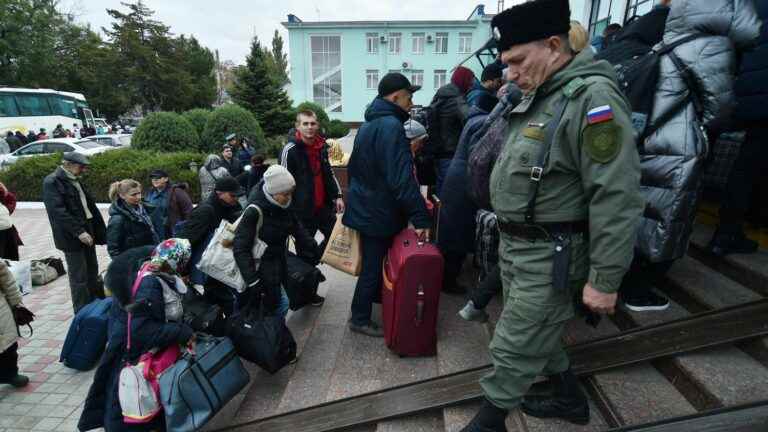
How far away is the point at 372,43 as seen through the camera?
1162 inches

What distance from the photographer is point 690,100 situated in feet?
7.72

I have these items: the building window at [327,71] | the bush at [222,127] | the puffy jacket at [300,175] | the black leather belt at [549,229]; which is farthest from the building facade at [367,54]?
the black leather belt at [549,229]

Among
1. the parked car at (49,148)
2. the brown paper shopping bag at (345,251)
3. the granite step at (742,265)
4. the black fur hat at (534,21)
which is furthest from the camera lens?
the parked car at (49,148)

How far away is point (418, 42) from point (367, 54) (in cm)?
401

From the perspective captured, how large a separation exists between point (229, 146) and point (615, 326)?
717 centimetres

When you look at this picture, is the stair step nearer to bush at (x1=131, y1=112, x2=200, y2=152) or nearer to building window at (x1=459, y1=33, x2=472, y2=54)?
bush at (x1=131, y1=112, x2=200, y2=152)

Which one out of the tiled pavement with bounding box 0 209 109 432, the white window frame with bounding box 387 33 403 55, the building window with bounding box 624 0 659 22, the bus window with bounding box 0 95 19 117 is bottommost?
the tiled pavement with bounding box 0 209 109 432

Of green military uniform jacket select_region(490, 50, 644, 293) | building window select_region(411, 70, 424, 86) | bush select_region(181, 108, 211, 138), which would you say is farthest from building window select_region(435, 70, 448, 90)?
green military uniform jacket select_region(490, 50, 644, 293)

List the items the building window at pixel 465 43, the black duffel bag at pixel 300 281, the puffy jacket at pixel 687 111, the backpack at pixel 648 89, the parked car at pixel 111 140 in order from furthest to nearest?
the building window at pixel 465 43
the parked car at pixel 111 140
the black duffel bag at pixel 300 281
the backpack at pixel 648 89
the puffy jacket at pixel 687 111

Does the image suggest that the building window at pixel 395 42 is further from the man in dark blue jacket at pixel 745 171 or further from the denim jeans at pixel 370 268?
the denim jeans at pixel 370 268

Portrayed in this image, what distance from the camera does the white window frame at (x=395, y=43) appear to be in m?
29.2

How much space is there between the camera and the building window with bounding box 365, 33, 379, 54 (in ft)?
96.0

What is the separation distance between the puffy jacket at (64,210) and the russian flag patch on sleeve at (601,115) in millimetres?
4819

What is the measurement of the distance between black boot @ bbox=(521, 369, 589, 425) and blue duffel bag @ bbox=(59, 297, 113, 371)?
3626mm
